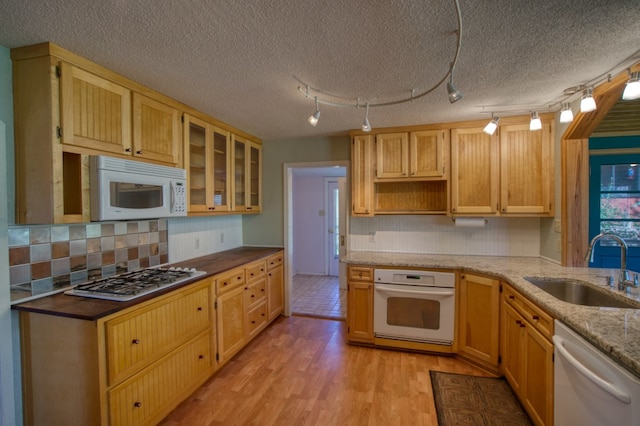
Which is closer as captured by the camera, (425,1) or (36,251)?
(425,1)

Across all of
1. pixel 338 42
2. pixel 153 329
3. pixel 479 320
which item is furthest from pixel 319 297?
pixel 338 42

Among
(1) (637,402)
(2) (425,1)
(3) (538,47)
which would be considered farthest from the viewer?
(3) (538,47)

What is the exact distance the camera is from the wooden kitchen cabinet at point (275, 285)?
138 inches

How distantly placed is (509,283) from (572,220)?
34.3 inches

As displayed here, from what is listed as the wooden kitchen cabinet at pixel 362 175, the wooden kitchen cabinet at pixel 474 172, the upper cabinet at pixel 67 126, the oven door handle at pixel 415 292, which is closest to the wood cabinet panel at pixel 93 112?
the upper cabinet at pixel 67 126

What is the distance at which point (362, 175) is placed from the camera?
331cm

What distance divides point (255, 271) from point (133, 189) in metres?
1.54

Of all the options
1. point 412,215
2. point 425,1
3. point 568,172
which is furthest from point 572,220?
point 425,1

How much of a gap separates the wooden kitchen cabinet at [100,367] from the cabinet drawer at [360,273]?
1.68m

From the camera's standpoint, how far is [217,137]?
3020 millimetres

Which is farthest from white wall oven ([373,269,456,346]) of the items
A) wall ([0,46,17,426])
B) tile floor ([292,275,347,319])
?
wall ([0,46,17,426])

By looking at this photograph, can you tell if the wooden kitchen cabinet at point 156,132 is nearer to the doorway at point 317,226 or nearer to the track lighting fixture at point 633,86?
the track lighting fixture at point 633,86

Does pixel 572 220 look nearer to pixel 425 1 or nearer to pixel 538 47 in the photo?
pixel 538 47

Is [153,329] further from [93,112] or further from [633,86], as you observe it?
[633,86]
